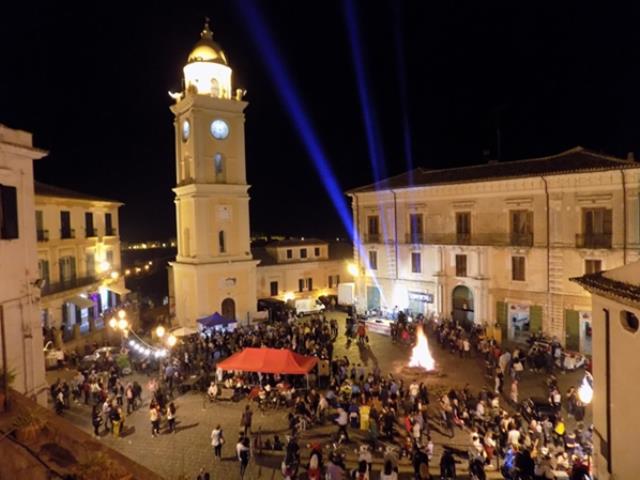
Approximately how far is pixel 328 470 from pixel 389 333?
17.4 m

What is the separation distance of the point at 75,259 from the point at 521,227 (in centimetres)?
2686

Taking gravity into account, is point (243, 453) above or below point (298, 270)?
below

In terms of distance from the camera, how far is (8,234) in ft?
42.3

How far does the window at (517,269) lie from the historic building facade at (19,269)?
22369mm

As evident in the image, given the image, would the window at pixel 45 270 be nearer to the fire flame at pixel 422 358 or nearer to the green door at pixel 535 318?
the fire flame at pixel 422 358

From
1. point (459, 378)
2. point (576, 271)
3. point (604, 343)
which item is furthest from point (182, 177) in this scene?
point (604, 343)

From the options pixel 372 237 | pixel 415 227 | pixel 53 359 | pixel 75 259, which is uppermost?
pixel 415 227

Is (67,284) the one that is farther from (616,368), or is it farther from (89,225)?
(616,368)

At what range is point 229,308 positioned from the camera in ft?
103

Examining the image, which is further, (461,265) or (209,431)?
(461,265)

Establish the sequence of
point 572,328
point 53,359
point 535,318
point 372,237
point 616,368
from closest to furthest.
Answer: point 616,368 → point 53,359 → point 572,328 → point 535,318 → point 372,237

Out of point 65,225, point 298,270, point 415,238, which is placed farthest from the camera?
point 298,270

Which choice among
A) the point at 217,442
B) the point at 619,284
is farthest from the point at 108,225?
the point at 619,284

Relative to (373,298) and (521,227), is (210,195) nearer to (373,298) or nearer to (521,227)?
(373,298)
